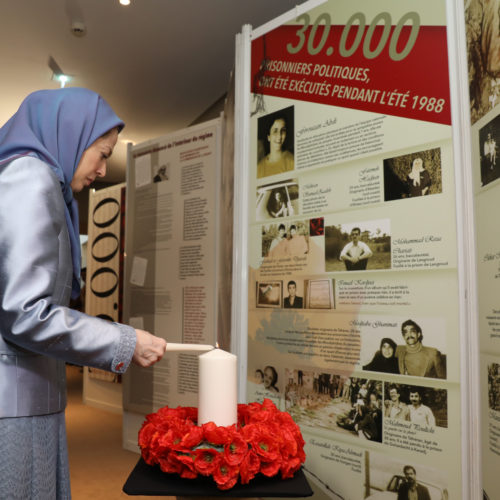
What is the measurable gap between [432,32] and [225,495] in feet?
4.92

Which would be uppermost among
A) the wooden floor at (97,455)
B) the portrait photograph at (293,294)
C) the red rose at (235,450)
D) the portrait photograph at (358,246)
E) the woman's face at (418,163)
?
the woman's face at (418,163)

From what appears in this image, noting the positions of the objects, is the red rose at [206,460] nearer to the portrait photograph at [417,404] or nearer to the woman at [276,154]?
the portrait photograph at [417,404]

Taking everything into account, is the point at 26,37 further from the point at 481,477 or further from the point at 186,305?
the point at 481,477

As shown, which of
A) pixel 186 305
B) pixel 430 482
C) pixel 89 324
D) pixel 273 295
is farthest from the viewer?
pixel 186 305

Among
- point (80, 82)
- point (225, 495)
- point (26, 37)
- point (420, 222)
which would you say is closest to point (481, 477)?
point (420, 222)

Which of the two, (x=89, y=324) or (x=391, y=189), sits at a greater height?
(x=391, y=189)

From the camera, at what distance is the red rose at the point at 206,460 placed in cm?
94

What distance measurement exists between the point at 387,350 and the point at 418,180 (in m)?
0.57

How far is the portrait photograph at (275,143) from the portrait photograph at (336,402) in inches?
32.3

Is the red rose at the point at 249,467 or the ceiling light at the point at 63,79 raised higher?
the ceiling light at the point at 63,79

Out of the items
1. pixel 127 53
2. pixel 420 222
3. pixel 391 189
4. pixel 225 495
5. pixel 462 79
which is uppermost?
pixel 127 53

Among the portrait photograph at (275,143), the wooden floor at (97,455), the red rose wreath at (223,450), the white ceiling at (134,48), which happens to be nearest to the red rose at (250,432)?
the red rose wreath at (223,450)

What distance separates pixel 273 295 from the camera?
199 centimetres

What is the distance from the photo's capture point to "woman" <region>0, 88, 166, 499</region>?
3.64 ft
